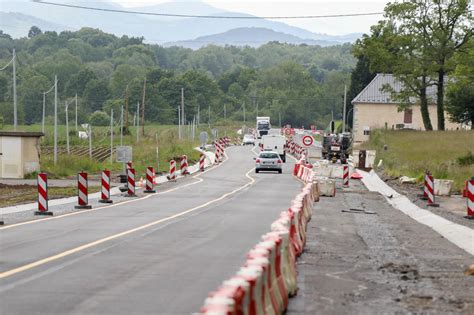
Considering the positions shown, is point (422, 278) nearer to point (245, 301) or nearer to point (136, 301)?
point (136, 301)

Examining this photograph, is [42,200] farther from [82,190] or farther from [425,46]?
[425,46]

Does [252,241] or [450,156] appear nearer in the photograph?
[252,241]

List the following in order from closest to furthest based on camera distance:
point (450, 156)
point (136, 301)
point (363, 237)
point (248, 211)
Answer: point (136, 301)
point (363, 237)
point (248, 211)
point (450, 156)

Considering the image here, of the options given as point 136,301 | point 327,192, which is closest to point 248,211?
point 327,192

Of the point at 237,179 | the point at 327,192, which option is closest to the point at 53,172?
the point at 237,179

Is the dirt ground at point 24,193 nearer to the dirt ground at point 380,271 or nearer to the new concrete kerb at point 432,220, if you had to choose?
the dirt ground at point 380,271

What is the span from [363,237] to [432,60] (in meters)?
64.3

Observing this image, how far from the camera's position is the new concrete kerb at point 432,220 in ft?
65.5

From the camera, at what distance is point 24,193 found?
3409cm

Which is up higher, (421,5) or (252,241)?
(421,5)

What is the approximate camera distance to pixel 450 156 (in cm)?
5181

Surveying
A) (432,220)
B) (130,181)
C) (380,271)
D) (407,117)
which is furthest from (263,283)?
(407,117)

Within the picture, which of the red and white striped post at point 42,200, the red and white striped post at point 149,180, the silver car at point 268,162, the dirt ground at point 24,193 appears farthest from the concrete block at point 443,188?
the silver car at point 268,162

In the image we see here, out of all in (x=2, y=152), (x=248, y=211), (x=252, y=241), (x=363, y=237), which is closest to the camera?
(x=252, y=241)
